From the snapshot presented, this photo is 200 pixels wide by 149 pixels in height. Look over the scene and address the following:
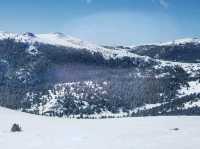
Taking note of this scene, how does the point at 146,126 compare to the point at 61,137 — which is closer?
the point at 61,137

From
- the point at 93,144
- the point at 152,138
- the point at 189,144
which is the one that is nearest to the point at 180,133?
the point at 152,138

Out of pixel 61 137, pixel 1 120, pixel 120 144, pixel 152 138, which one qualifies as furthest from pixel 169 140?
pixel 1 120

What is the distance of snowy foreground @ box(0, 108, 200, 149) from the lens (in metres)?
26.0

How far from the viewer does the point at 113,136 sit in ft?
101

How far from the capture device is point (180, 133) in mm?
30859

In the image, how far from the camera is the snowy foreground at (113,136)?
26047mm

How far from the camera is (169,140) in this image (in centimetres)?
2755

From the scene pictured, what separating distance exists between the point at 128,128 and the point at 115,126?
2.45 m

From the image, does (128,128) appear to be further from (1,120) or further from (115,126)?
(1,120)

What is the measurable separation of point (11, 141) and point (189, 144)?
1209 centimetres

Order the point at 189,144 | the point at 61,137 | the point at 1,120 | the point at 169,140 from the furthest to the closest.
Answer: the point at 1,120, the point at 61,137, the point at 169,140, the point at 189,144

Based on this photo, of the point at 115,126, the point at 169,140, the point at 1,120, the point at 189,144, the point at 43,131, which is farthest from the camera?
the point at 1,120

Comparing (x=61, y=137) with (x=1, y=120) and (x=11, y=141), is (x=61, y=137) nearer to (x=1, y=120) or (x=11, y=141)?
(x=11, y=141)

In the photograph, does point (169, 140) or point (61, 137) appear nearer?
point (169, 140)
